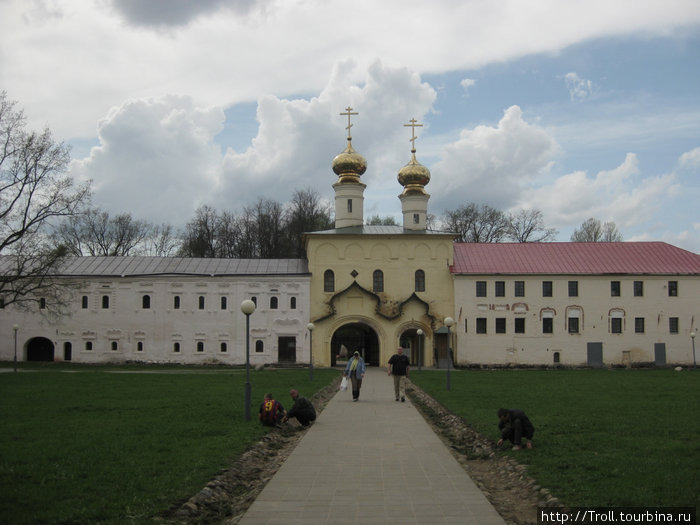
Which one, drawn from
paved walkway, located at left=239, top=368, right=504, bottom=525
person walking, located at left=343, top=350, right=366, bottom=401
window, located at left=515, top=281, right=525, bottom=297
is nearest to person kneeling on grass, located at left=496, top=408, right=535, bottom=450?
paved walkway, located at left=239, top=368, right=504, bottom=525

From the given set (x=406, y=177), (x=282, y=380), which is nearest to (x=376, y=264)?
(x=406, y=177)

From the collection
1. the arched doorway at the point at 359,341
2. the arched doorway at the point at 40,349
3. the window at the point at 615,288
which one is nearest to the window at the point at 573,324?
the window at the point at 615,288

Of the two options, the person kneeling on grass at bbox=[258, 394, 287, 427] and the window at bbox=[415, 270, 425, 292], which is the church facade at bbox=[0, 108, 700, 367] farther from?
the person kneeling on grass at bbox=[258, 394, 287, 427]

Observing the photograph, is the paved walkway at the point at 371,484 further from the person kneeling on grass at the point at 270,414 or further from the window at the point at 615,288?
the window at the point at 615,288

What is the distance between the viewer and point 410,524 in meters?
7.61

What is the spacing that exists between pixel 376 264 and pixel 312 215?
26.3m

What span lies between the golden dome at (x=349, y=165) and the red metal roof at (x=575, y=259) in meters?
8.77

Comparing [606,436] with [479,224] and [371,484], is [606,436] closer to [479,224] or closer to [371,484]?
[371,484]

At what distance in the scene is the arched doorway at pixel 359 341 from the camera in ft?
150

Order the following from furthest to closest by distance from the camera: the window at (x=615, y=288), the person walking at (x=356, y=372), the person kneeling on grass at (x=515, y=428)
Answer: the window at (x=615, y=288)
the person walking at (x=356, y=372)
the person kneeling on grass at (x=515, y=428)

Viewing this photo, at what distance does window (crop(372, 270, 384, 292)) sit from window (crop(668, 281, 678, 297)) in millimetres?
19089

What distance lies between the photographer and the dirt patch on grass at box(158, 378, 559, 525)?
8.32 meters

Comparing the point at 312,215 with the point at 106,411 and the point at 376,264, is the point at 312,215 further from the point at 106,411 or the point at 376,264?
the point at 106,411

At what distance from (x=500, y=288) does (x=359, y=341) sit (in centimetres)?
1125
